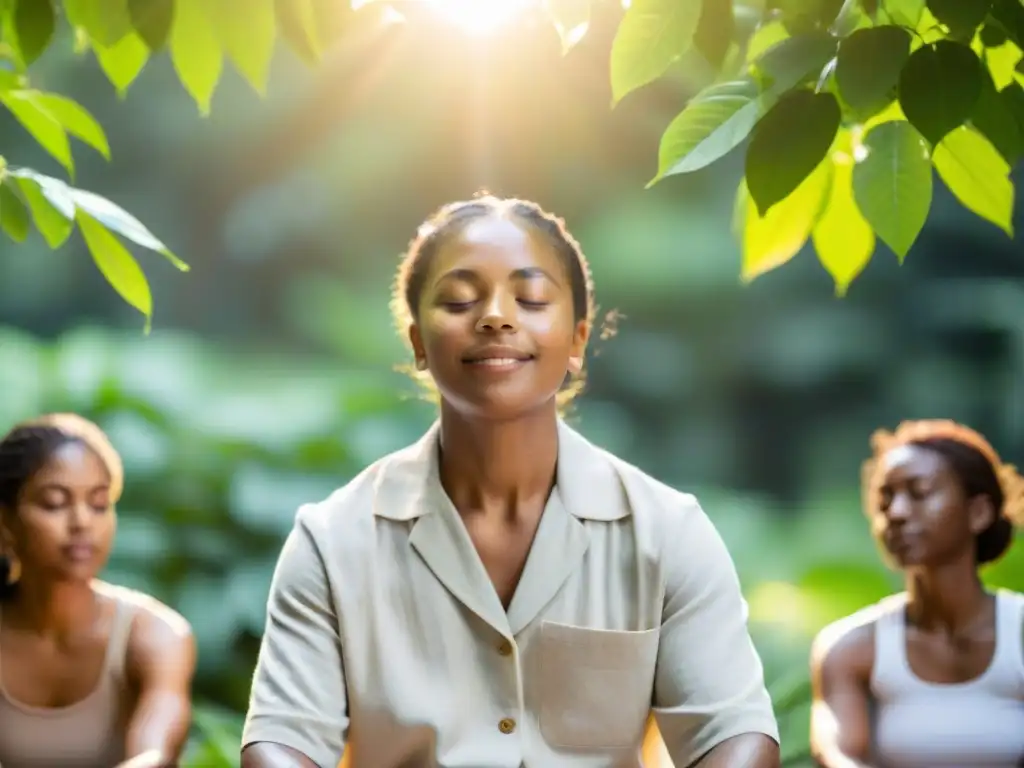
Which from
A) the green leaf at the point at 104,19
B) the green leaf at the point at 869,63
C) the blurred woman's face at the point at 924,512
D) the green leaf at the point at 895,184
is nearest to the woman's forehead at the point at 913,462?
the blurred woman's face at the point at 924,512

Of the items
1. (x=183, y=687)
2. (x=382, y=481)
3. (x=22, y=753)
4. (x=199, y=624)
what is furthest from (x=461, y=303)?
(x=199, y=624)

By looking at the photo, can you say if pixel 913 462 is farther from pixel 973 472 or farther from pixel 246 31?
pixel 246 31

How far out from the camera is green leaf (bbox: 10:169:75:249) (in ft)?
3.59

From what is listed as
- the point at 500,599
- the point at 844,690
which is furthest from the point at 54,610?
the point at 844,690

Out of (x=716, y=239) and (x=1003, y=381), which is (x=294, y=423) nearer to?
(x=716, y=239)

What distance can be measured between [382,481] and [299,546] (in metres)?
0.09

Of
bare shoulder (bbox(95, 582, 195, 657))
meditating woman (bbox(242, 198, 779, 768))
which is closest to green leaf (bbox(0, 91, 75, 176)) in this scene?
meditating woman (bbox(242, 198, 779, 768))

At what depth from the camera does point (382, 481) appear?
1.13 meters

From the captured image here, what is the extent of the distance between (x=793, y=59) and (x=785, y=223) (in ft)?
0.87

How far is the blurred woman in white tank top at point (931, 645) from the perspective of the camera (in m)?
1.58

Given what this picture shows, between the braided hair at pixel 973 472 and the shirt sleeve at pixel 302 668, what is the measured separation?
84 cm

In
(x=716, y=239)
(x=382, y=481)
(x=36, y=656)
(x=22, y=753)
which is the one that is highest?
(x=716, y=239)

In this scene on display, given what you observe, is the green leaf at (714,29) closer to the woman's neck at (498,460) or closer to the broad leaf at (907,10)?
the broad leaf at (907,10)

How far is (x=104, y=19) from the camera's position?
915mm
